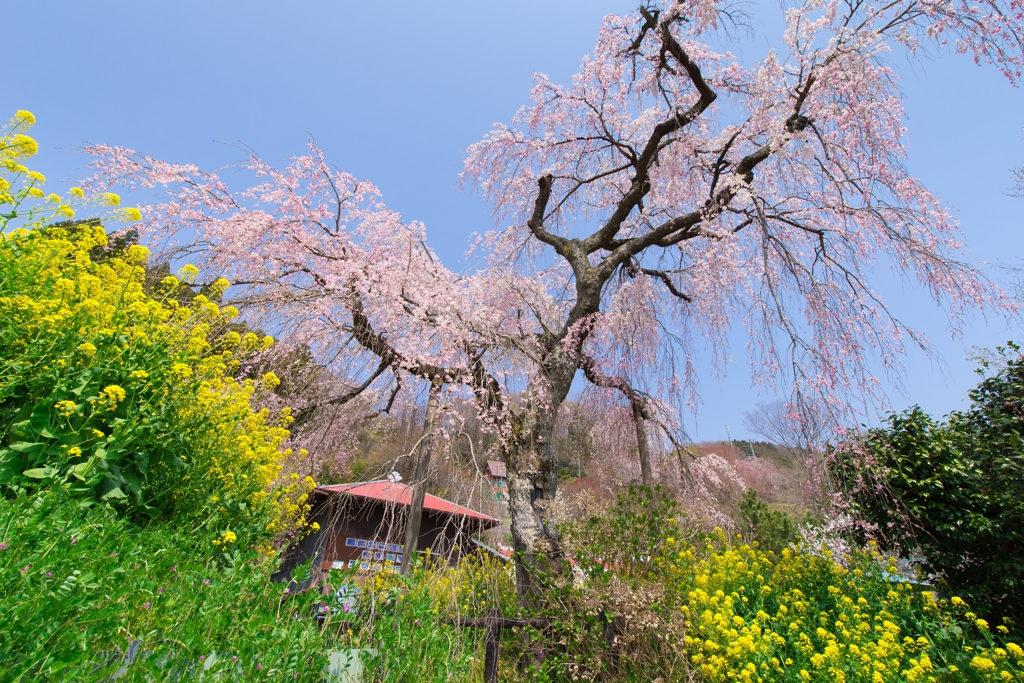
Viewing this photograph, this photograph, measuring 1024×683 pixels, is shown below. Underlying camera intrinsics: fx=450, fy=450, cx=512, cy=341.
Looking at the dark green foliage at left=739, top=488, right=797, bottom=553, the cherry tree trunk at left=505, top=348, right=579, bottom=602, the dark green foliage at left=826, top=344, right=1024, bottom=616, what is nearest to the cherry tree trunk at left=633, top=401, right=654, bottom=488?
the cherry tree trunk at left=505, top=348, right=579, bottom=602

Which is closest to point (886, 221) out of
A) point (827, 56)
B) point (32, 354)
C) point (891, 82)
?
point (891, 82)

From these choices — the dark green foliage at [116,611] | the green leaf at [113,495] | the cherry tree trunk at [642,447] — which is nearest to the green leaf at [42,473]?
the dark green foliage at [116,611]

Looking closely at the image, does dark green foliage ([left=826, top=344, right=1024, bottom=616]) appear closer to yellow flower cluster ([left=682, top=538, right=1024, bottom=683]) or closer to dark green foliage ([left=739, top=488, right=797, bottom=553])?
yellow flower cluster ([left=682, top=538, right=1024, bottom=683])

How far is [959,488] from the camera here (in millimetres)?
3994

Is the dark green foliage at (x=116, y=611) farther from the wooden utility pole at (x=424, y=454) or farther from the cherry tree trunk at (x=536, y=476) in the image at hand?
the wooden utility pole at (x=424, y=454)

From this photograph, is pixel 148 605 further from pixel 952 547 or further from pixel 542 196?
pixel 952 547

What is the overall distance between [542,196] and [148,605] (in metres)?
5.06

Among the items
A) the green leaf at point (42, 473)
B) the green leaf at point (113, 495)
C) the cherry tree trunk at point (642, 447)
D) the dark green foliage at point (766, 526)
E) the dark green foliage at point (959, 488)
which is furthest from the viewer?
the dark green foliage at point (766, 526)

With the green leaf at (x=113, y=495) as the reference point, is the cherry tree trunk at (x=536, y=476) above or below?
above

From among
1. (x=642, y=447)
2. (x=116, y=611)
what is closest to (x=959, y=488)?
(x=642, y=447)

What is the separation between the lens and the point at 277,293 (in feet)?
14.9

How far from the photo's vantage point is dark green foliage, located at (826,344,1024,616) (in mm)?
3725

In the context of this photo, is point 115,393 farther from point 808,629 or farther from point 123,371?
point 808,629

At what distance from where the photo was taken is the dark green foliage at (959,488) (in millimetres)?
3725
